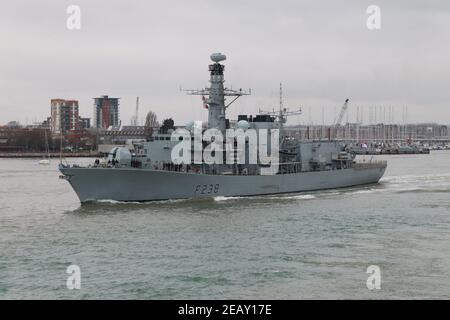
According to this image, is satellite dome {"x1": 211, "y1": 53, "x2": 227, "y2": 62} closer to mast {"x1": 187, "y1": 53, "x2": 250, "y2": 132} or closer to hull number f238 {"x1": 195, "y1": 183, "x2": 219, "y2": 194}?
mast {"x1": 187, "y1": 53, "x2": 250, "y2": 132}

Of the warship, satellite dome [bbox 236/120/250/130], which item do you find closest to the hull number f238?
the warship

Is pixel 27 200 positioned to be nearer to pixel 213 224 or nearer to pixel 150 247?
pixel 213 224

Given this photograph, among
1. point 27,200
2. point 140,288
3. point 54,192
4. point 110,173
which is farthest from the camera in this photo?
point 54,192

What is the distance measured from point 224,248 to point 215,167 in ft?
50.0

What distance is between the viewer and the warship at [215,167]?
30.7 meters

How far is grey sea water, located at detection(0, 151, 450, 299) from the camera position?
50.5ft

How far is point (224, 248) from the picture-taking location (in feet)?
67.1

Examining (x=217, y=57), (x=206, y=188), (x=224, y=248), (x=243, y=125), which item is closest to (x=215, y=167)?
(x=206, y=188)

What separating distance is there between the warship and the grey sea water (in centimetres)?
100

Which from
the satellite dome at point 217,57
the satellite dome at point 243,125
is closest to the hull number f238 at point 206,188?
the satellite dome at point 243,125

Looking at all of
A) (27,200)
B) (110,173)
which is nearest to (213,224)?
(110,173)

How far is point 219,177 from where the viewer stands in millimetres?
33594

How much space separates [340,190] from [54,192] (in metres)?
20.5
